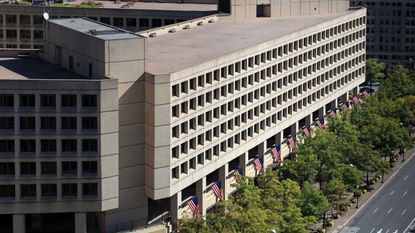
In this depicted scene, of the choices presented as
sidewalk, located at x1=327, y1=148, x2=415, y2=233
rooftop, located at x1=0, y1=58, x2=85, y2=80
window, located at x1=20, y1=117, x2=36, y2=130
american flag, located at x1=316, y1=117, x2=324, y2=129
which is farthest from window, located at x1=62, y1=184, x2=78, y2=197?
american flag, located at x1=316, y1=117, x2=324, y2=129

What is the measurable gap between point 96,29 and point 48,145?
1788 cm

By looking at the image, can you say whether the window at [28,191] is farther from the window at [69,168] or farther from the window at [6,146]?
the window at [6,146]

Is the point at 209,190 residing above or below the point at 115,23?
below

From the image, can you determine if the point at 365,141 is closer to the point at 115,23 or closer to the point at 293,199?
the point at 293,199

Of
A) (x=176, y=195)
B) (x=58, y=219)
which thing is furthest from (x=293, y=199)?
(x=58, y=219)

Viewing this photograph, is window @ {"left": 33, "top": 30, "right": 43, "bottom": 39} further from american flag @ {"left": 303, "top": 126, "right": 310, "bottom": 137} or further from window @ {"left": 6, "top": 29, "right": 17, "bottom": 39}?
american flag @ {"left": 303, "top": 126, "right": 310, "bottom": 137}

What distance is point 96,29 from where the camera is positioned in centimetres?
12950

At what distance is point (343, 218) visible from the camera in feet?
487

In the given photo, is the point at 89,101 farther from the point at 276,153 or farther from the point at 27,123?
the point at 276,153

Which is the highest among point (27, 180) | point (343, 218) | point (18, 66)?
point (18, 66)

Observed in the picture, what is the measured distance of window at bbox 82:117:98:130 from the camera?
119312 millimetres

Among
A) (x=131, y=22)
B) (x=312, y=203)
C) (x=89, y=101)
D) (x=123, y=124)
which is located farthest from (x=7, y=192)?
(x=131, y=22)

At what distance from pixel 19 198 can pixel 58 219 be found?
Result: 10356mm

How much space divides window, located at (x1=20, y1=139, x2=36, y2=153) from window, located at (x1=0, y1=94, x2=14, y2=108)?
4444 millimetres
